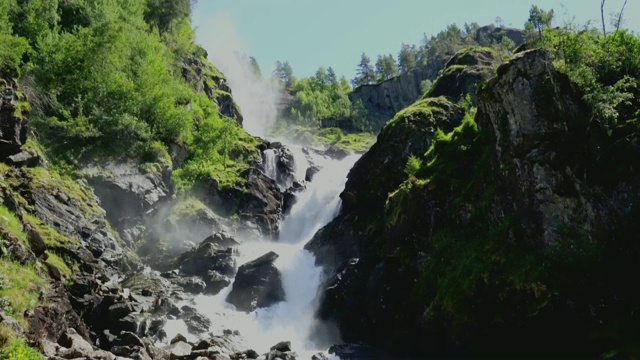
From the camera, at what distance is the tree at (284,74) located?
174 metres

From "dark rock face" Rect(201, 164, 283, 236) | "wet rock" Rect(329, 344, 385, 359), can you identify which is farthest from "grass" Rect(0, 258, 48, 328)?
"dark rock face" Rect(201, 164, 283, 236)

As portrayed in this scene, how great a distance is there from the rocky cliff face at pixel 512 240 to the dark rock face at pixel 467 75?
79.5 ft

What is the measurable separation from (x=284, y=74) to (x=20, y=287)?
166 metres

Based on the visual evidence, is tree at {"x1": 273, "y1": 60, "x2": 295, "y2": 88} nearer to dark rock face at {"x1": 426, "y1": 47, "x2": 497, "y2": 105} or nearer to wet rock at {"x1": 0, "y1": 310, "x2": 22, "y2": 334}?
dark rock face at {"x1": 426, "y1": 47, "x2": 497, "y2": 105}

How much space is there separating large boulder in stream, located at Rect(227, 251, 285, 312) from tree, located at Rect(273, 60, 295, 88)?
136m

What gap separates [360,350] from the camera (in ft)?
106

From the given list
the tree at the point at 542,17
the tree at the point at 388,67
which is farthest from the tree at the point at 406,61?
the tree at the point at 542,17

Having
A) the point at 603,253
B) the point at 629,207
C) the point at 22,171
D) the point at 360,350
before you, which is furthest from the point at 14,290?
the point at 629,207

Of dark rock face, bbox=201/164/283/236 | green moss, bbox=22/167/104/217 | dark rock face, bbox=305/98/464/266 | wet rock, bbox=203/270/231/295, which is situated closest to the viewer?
green moss, bbox=22/167/104/217

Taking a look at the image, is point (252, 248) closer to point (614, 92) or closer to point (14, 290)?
point (14, 290)

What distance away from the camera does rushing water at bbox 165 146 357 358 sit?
1436 inches

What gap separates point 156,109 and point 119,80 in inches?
197

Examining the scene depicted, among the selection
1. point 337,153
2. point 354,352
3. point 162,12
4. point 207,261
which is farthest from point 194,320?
point 337,153

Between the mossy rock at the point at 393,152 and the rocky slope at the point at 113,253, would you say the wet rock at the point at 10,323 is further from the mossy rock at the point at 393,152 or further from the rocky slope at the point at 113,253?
the mossy rock at the point at 393,152
